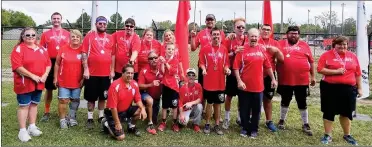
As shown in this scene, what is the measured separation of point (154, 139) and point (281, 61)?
252cm

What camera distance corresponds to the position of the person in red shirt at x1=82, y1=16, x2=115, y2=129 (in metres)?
5.96

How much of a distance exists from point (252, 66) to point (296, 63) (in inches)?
34.4

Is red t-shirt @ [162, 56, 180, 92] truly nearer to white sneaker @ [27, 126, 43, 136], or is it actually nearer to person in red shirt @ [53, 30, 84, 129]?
person in red shirt @ [53, 30, 84, 129]

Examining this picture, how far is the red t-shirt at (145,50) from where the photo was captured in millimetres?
6332

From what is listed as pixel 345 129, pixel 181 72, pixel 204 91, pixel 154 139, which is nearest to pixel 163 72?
pixel 181 72

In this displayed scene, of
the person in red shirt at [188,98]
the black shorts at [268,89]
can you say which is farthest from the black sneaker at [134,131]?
the black shorts at [268,89]

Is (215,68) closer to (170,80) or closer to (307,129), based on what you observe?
(170,80)

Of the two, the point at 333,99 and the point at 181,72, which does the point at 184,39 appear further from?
the point at 333,99

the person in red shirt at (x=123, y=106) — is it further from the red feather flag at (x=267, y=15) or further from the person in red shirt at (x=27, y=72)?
the red feather flag at (x=267, y=15)

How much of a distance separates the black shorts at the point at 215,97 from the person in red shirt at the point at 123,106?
1.11 metres

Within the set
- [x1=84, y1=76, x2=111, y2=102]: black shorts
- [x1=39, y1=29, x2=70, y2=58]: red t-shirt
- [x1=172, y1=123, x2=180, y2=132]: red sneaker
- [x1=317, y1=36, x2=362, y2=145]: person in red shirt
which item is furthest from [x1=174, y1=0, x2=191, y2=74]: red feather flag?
[x1=317, y1=36, x2=362, y2=145]: person in red shirt

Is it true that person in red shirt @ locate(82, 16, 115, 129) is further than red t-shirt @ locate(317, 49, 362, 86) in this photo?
Yes

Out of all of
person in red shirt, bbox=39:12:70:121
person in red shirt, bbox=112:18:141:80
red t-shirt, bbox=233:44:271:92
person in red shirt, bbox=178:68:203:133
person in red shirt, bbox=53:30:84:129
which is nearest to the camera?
red t-shirt, bbox=233:44:271:92

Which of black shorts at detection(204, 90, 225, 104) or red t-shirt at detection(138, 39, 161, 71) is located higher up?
red t-shirt at detection(138, 39, 161, 71)
